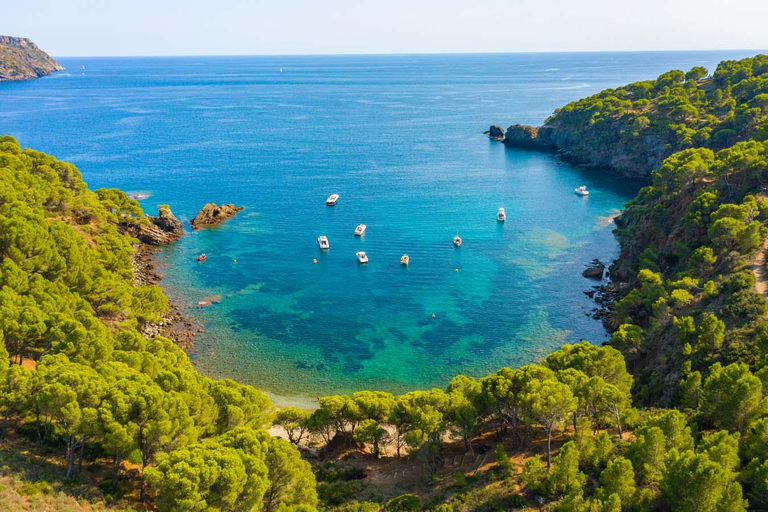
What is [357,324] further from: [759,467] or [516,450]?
[759,467]

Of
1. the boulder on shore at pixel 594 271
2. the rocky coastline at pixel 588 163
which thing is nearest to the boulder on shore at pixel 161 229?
the boulder on shore at pixel 594 271

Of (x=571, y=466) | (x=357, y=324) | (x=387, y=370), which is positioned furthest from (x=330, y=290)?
(x=571, y=466)

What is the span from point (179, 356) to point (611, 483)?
122 feet

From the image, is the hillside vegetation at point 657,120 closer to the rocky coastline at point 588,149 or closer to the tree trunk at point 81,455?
the rocky coastline at point 588,149

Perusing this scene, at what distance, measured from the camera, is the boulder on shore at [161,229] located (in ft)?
304

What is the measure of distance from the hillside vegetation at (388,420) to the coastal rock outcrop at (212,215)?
41.3 m

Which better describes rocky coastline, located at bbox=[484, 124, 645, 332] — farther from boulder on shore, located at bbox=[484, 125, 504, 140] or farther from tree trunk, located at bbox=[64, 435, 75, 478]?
tree trunk, located at bbox=[64, 435, 75, 478]

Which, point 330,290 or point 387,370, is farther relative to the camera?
point 330,290

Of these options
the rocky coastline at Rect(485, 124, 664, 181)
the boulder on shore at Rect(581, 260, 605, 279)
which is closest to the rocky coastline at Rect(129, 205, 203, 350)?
the boulder on shore at Rect(581, 260, 605, 279)

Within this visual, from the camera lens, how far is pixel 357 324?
6969 cm

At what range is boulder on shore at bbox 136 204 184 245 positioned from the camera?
304 ft

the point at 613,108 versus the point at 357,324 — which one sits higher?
the point at 613,108

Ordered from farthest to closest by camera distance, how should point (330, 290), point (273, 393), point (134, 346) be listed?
point (330, 290) < point (273, 393) < point (134, 346)

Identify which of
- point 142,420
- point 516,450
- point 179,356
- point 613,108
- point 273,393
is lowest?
point 273,393
